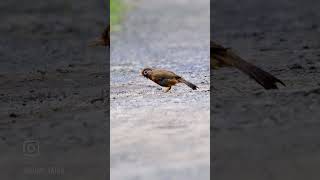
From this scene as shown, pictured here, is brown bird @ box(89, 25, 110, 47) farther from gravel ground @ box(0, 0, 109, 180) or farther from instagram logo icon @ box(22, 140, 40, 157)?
instagram logo icon @ box(22, 140, 40, 157)

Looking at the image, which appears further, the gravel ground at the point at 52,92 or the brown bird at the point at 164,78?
the brown bird at the point at 164,78

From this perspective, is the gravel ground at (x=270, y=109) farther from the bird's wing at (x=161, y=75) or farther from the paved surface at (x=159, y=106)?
the bird's wing at (x=161, y=75)

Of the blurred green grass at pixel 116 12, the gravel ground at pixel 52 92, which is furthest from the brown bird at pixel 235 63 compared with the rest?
the blurred green grass at pixel 116 12

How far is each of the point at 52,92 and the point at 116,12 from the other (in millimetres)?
4551

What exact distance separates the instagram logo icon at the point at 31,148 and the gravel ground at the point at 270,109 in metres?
0.94

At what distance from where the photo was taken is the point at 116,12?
396 inches

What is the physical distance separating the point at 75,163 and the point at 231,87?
188 centimetres

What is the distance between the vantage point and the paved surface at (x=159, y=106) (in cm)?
379

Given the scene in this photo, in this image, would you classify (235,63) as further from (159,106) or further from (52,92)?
(52,92)

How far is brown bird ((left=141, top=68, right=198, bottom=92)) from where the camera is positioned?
5586mm

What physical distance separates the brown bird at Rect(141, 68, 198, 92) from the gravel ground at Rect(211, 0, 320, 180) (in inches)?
9.7

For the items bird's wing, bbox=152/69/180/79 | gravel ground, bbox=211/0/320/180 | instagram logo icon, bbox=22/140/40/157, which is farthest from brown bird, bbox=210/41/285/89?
instagram logo icon, bbox=22/140/40/157

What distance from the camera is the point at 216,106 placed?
4.91 meters

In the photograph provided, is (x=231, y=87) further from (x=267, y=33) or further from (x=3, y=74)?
(x=267, y=33)
